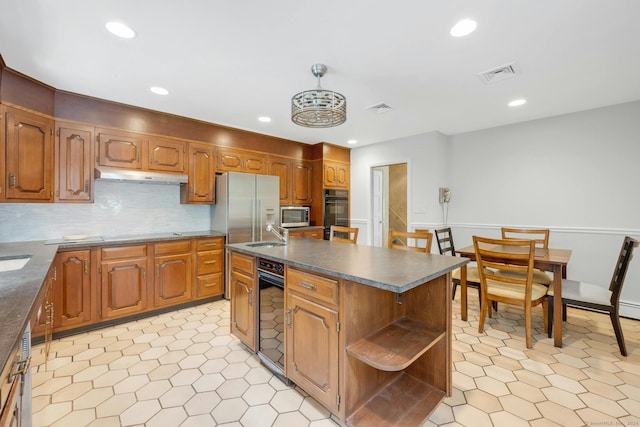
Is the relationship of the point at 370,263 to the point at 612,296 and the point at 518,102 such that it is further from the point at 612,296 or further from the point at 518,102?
the point at 518,102

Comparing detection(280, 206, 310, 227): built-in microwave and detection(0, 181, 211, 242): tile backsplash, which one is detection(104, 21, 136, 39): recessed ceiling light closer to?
detection(0, 181, 211, 242): tile backsplash

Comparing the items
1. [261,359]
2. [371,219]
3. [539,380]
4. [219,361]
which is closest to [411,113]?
[371,219]

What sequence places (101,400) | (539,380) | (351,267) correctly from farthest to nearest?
(539,380) → (101,400) → (351,267)

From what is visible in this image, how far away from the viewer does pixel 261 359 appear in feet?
7.21

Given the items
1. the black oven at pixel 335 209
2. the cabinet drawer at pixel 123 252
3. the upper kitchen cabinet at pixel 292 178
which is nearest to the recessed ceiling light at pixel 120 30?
the cabinet drawer at pixel 123 252

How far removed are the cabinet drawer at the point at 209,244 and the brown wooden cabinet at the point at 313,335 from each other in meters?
2.04

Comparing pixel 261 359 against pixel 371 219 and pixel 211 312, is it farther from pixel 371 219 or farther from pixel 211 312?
pixel 371 219

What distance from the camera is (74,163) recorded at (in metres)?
2.87

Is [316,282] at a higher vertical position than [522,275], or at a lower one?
higher

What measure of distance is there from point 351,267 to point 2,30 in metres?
2.72

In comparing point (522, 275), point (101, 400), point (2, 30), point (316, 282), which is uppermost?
point (2, 30)

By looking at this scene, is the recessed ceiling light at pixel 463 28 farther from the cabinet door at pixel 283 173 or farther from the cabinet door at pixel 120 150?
the cabinet door at pixel 120 150

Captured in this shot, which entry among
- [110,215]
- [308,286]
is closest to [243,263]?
[308,286]

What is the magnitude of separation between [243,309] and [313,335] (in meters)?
0.90
